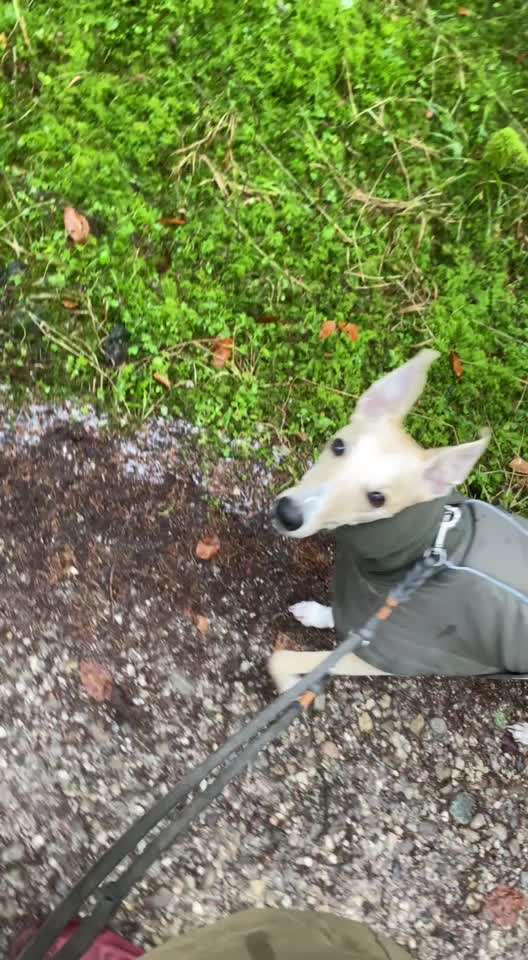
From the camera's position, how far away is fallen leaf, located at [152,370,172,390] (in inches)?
146

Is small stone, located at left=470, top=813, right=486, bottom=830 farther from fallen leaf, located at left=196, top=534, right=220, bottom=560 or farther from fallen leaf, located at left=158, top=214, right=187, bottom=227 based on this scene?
fallen leaf, located at left=158, top=214, right=187, bottom=227

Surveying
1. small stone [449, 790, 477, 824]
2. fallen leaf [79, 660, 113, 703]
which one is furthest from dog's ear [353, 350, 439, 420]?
small stone [449, 790, 477, 824]

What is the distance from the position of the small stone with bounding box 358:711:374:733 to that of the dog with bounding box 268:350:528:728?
73cm

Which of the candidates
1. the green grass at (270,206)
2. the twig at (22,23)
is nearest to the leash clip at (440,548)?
the green grass at (270,206)

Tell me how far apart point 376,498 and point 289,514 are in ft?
1.10

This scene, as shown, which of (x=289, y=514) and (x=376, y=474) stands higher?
(x=376, y=474)

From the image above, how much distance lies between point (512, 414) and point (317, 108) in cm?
196

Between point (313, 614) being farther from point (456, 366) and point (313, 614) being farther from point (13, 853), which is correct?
point (13, 853)

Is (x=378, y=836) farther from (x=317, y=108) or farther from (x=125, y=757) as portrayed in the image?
(x=317, y=108)

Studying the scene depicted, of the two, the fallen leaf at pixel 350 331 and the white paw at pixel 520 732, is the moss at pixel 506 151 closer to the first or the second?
the fallen leaf at pixel 350 331

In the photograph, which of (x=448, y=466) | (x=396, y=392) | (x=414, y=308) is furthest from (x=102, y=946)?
(x=414, y=308)

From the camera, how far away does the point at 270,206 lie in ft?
12.6

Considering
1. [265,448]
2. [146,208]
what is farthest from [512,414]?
[146,208]

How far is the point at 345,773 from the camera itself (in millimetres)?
3609
